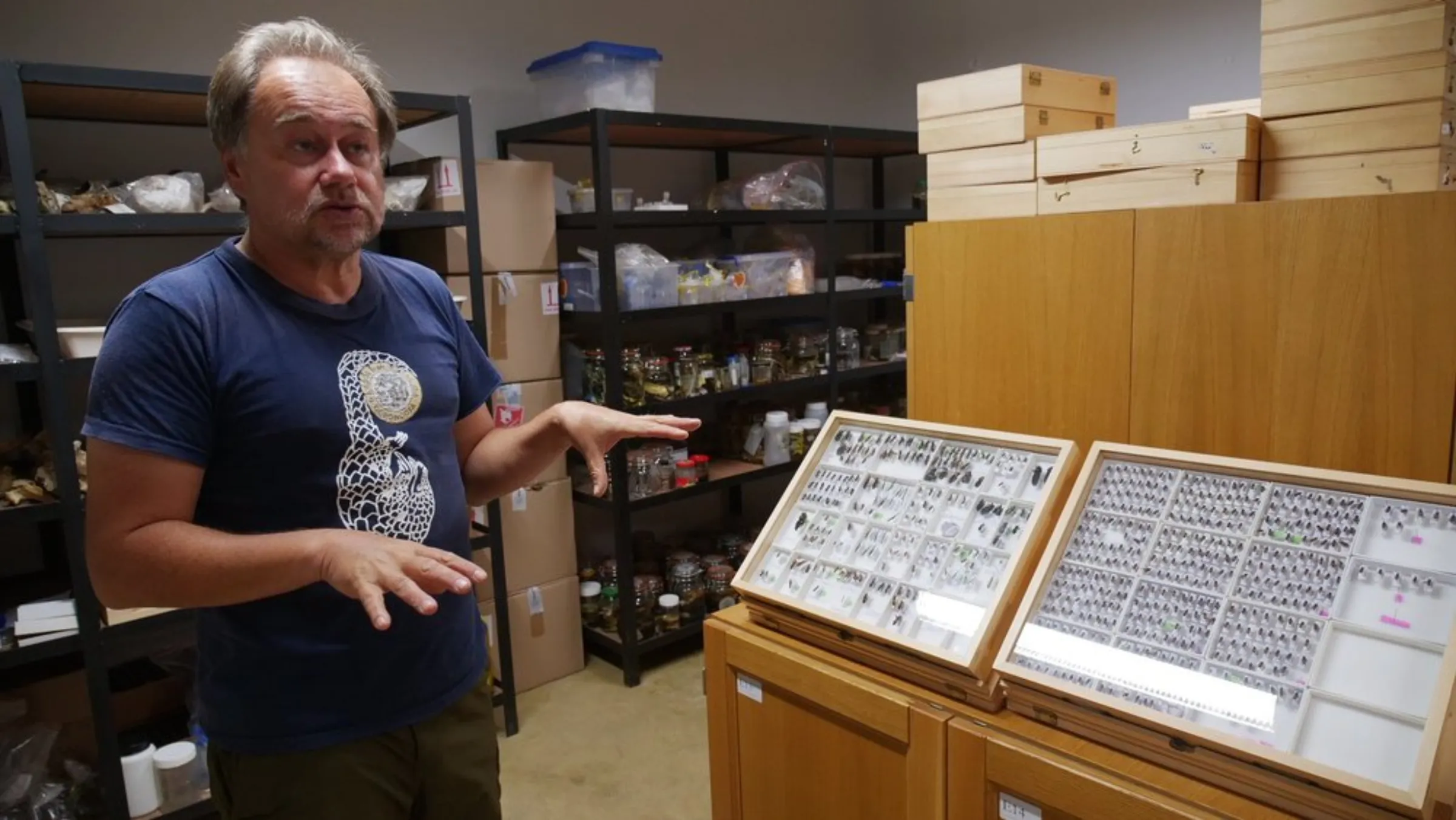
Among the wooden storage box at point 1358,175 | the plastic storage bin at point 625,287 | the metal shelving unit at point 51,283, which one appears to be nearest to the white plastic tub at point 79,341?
the metal shelving unit at point 51,283

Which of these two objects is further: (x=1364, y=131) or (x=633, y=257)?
(x=633, y=257)

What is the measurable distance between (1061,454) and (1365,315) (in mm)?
460

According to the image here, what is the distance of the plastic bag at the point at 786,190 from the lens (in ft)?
11.7

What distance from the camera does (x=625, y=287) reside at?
3121mm

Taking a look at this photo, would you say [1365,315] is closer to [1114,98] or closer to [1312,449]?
[1312,449]

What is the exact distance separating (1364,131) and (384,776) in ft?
5.98

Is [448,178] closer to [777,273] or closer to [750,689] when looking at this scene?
[777,273]

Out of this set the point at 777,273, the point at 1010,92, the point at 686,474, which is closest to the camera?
the point at 1010,92

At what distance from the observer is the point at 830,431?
1.83 m

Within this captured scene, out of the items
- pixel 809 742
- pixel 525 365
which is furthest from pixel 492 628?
pixel 809 742

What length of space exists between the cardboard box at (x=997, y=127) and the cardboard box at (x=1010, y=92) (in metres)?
0.01

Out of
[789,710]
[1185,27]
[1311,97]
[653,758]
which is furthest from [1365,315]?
[1185,27]

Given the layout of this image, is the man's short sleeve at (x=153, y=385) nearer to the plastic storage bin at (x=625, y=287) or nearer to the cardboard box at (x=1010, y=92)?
the cardboard box at (x=1010, y=92)

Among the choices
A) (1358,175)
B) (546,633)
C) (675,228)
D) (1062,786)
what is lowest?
(546,633)
